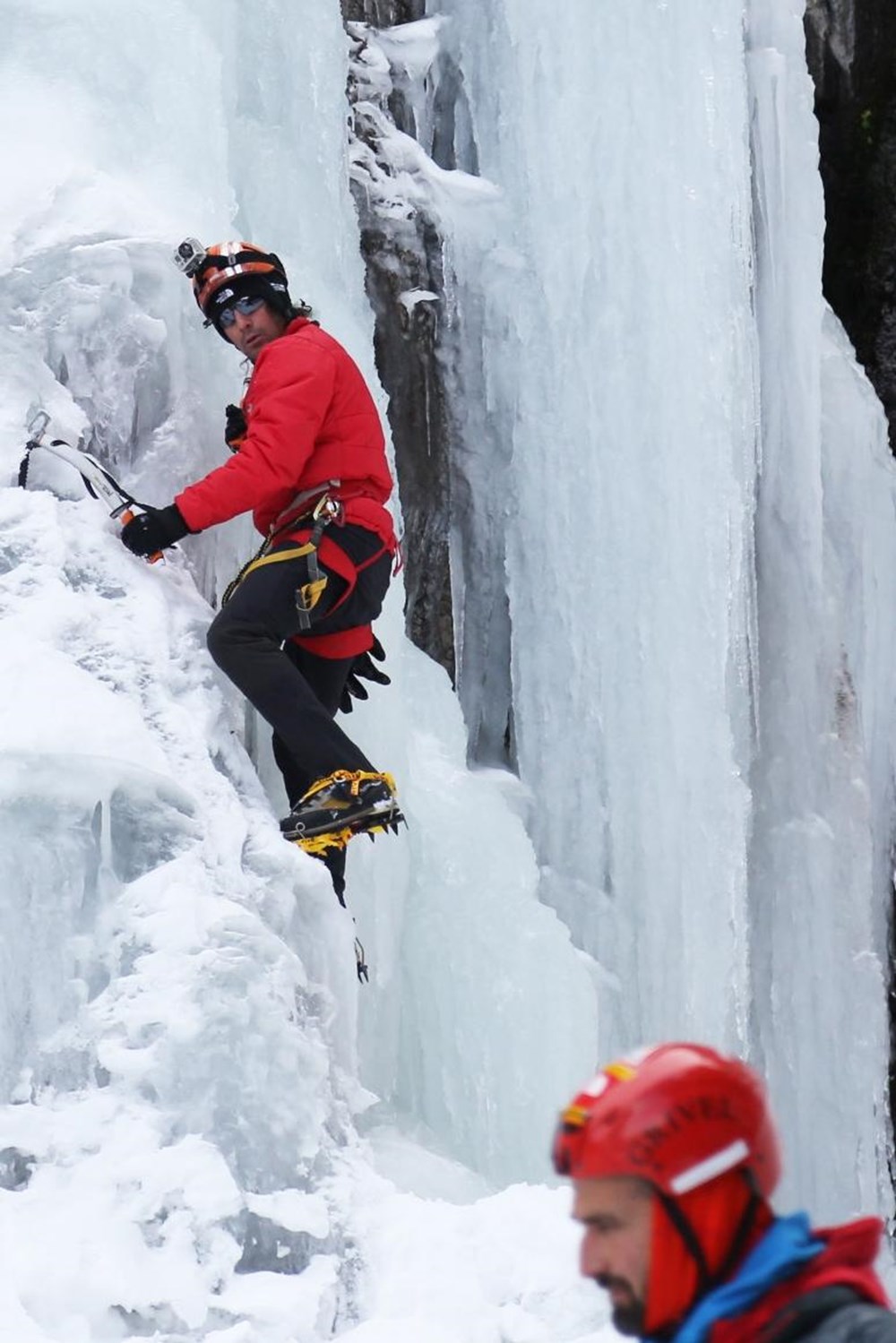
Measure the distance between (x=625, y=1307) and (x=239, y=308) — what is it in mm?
2768

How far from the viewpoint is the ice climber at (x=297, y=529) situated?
330 centimetres

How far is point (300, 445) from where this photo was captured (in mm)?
3418

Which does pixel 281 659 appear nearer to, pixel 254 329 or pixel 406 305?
pixel 254 329

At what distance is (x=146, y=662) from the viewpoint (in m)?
3.23

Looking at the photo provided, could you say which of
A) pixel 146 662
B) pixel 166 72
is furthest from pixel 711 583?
pixel 146 662

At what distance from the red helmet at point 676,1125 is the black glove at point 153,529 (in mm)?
2268

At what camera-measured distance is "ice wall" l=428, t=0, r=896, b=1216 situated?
20.9 feet

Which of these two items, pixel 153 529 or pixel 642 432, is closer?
pixel 153 529

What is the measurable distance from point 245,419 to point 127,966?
139 centimetres

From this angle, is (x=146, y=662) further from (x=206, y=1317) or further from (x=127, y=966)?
(x=206, y=1317)

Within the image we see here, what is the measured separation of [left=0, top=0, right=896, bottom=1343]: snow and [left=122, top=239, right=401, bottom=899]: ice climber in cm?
11

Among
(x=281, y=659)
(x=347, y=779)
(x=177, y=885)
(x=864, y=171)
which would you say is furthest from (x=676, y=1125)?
(x=864, y=171)

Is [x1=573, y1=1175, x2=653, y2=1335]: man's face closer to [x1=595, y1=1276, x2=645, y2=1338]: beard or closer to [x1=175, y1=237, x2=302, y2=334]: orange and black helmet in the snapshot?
[x1=595, y1=1276, x2=645, y2=1338]: beard

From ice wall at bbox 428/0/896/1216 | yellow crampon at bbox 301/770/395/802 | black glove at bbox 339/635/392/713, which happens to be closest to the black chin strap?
yellow crampon at bbox 301/770/395/802
